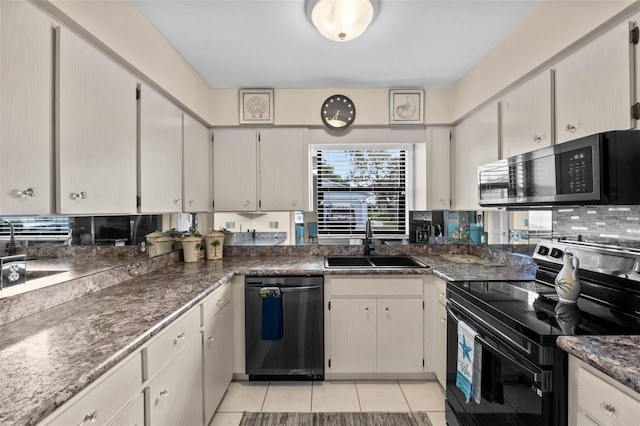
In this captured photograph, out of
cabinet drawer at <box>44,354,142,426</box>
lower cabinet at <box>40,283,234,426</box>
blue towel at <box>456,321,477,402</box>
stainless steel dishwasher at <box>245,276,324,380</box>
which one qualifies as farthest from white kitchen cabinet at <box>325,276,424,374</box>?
cabinet drawer at <box>44,354,142,426</box>

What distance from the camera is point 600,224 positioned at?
164 cm

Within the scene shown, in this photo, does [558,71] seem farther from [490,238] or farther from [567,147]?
[490,238]

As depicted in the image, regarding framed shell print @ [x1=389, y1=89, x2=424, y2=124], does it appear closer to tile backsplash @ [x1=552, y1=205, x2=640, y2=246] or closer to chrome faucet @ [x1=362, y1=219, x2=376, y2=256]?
chrome faucet @ [x1=362, y1=219, x2=376, y2=256]

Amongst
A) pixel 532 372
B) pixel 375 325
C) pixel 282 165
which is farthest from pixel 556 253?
pixel 282 165

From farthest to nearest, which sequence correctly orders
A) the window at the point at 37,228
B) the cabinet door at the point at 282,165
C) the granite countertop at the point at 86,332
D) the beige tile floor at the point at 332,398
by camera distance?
the cabinet door at the point at 282,165 < the beige tile floor at the point at 332,398 < the window at the point at 37,228 < the granite countertop at the point at 86,332

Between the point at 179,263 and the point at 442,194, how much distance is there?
2411mm

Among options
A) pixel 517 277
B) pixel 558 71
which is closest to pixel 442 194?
pixel 517 277

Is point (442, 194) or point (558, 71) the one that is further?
point (442, 194)

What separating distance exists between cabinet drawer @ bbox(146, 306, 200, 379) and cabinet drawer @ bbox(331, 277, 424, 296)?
1082mm

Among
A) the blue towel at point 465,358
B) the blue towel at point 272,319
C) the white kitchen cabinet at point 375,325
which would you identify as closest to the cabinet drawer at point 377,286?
the white kitchen cabinet at point 375,325

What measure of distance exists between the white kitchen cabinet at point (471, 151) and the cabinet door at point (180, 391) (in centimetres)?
225

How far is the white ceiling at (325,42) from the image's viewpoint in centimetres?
178

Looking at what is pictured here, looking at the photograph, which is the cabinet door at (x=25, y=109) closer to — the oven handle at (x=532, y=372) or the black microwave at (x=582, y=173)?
the oven handle at (x=532, y=372)

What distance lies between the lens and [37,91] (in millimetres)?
1193
